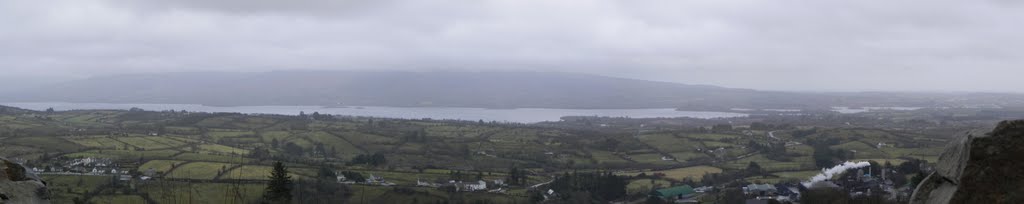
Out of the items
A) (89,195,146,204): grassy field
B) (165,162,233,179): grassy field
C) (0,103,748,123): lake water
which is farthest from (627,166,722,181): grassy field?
(0,103,748,123): lake water

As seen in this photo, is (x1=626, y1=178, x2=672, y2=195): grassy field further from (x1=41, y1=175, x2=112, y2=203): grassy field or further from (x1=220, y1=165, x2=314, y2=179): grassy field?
(x1=41, y1=175, x2=112, y2=203): grassy field

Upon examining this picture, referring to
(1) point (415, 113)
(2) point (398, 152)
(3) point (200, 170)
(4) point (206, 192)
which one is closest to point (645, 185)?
(4) point (206, 192)

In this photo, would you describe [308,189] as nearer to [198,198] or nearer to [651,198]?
[198,198]

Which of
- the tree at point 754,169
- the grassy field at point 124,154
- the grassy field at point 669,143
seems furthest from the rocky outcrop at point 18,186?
the grassy field at point 669,143

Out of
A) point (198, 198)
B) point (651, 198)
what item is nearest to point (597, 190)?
point (651, 198)

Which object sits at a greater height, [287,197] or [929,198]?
[929,198]

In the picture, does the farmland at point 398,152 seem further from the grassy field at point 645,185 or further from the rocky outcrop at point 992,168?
the rocky outcrop at point 992,168
